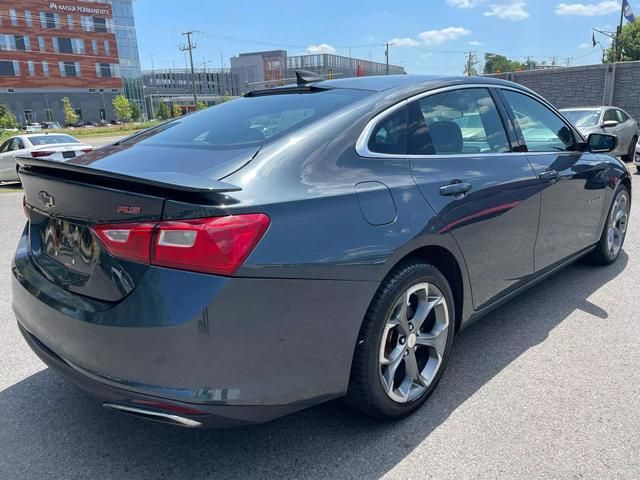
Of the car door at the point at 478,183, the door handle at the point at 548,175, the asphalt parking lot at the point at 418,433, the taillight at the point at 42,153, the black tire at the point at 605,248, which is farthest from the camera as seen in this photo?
the taillight at the point at 42,153

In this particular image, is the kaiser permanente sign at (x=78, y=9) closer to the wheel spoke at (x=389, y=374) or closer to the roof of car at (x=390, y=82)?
the roof of car at (x=390, y=82)

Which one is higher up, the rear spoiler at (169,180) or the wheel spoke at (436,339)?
the rear spoiler at (169,180)

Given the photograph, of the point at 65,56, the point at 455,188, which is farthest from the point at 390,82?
the point at 65,56

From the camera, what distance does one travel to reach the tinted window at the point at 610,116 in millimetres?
12359

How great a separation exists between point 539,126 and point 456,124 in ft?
3.92

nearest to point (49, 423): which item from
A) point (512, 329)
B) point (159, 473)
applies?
point (159, 473)

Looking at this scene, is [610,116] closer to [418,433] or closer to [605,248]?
[605,248]

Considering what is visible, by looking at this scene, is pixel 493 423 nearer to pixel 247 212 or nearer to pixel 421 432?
pixel 421 432

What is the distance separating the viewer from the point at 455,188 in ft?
8.95

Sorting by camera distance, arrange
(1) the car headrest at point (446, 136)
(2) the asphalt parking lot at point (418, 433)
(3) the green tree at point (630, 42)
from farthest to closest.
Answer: (3) the green tree at point (630, 42), (1) the car headrest at point (446, 136), (2) the asphalt parking lot at point (418, 433)

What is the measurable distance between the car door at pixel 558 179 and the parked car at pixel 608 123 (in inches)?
316

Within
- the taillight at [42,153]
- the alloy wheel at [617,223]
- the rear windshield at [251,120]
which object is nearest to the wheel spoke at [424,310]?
the rear windshield at [251,120]

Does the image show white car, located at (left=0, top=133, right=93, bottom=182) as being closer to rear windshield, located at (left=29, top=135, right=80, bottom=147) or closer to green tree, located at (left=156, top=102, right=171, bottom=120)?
rear windshield, located at (left=29, top=135, right=80, bottom=147)

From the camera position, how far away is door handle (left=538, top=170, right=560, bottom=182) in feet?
11.3
